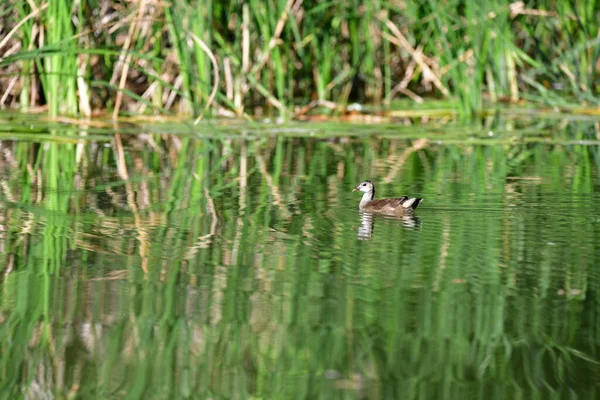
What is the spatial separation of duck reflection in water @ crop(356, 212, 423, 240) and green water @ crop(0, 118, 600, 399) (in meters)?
0.02

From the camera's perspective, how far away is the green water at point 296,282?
10.2ft

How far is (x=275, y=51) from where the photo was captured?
10.2 meters

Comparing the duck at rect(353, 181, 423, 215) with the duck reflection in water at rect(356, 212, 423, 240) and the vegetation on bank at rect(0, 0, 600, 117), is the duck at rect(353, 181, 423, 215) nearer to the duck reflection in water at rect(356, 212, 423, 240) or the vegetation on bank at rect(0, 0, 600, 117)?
the duck reflection in water at rect(356, 212, 423, 240)

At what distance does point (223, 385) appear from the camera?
3025mm

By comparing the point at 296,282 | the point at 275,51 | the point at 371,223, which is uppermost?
the point at 275,51

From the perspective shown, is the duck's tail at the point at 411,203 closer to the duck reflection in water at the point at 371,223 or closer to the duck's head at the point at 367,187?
the duck reflection in water at the point at 371,223

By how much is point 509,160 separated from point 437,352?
490 centimetres

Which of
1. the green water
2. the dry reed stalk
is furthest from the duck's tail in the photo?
the dry reed stalk

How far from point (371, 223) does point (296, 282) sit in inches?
54.9

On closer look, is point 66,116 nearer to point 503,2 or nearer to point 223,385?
point 503,2

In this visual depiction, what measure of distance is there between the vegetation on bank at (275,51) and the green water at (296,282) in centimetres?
191

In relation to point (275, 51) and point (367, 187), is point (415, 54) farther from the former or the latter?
point (367, 187)

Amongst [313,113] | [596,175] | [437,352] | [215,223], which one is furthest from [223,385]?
[313,113]

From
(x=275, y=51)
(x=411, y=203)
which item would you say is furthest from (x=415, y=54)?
(x=411, y=203)
